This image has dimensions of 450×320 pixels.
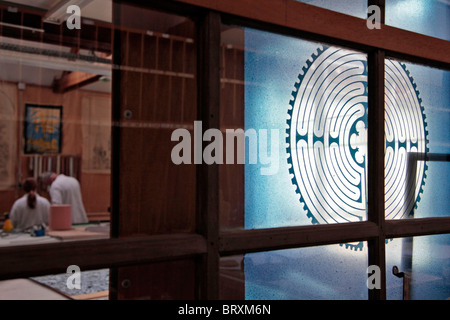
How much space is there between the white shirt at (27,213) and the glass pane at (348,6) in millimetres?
1112

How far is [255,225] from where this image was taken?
1372mm

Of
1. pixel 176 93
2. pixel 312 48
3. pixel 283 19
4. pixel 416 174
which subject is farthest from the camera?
pixel 416 174

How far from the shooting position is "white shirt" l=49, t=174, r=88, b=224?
1020 mm

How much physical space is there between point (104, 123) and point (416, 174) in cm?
130

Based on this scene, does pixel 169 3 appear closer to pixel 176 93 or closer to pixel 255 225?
pixel 176 93

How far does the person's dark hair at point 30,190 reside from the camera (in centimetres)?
101

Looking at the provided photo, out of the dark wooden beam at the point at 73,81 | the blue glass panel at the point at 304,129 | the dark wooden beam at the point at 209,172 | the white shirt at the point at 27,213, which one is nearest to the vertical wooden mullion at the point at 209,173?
the dark wooden beam at the point at 209,172

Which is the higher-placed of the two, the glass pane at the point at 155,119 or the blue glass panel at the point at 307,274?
the glass pane at the point at 155,119

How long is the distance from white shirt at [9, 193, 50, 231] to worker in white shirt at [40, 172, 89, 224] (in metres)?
0.03

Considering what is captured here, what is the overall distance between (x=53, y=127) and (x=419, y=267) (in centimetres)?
155

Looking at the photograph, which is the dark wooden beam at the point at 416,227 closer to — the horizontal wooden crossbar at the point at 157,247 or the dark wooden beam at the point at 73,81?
the horizontal wooden crossbar at the point at 157,247

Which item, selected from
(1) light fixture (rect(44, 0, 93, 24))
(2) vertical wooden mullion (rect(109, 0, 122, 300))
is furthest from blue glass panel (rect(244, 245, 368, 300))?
(1) light fixture (rect(44, 0, 93, 24))

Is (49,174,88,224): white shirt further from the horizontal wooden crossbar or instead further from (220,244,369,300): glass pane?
(220,244,369,300): glass pane
